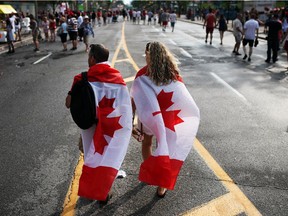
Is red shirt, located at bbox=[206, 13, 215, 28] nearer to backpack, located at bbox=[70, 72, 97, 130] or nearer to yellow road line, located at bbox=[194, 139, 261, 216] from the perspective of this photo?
yellow road line, located at bbox=[194, 139, 261, 216]

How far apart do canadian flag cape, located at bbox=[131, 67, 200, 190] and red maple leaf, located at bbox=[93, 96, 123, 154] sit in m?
0.40

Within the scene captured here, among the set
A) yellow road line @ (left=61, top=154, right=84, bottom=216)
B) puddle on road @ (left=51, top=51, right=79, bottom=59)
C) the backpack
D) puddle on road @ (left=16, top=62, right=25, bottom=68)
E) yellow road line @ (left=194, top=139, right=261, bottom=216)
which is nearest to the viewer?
the backpack

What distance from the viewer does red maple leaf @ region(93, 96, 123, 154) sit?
3682 mm

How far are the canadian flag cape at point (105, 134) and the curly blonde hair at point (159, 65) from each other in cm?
39

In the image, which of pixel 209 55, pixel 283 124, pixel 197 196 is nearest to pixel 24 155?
pixel 197 196

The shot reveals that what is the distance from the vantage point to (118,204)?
3.93m

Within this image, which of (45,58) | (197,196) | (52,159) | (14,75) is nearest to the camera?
→ (197,196)

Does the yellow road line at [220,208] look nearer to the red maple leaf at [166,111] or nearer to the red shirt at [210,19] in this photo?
the red maple leaf at [166,111]

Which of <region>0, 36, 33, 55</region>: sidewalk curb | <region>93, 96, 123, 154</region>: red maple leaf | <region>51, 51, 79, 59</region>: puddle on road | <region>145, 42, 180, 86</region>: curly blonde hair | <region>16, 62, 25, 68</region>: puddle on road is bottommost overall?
<region>16, 62, 25, 68</region>: puddle on road

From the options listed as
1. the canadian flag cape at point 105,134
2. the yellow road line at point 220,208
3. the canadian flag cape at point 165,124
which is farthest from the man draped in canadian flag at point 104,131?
the yellow road line at point 220,208

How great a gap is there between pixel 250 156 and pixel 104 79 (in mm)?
2838

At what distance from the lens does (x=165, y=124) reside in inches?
157

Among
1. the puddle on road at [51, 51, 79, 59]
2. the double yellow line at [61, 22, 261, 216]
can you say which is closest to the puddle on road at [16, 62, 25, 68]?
the puddle on road at [51, 51, 79, 59]

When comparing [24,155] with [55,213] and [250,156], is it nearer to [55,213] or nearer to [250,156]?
[55,213]
